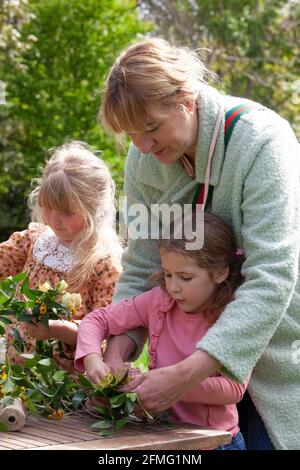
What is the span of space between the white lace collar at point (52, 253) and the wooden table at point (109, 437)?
1.01 m

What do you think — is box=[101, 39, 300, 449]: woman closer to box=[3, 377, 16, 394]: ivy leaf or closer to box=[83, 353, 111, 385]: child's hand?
box=[83, 353, 111, 385]: child's hand

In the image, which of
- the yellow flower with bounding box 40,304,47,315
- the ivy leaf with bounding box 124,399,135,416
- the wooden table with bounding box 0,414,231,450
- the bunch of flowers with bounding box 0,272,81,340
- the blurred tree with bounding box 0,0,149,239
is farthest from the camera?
the blurred tree with bounding box 0,0,149,239

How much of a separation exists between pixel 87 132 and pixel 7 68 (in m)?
1.21

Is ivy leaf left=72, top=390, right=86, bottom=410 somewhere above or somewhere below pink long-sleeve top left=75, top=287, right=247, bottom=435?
below

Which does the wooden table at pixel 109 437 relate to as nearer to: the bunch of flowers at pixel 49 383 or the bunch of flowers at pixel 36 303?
the bunch of flowers at pixel 49 383

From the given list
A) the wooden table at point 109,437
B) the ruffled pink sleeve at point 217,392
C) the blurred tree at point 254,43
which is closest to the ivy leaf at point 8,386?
the wooden table at point 109,437

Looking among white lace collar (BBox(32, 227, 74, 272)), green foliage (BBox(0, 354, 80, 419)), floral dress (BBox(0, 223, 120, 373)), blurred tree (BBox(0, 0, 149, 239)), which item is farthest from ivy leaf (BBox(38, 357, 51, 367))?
blurred tree (BBox(0, 0, 149, 239))

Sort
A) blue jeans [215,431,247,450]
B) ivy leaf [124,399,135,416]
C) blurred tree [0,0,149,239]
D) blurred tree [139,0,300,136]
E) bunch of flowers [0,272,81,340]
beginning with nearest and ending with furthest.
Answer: ivy leaf [124,399,135,416] → blue jeans [215,431,247,450] → bunch of flowers [0,272,81,340] → blurred tree [0,0,149,239] → blurred tree [139,0,300,136]

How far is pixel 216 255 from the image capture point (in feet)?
→ 9.59

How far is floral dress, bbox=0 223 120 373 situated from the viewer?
12.2 ft

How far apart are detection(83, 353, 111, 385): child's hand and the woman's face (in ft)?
2.03

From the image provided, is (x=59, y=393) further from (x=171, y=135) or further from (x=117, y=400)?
(x=171, y=135)

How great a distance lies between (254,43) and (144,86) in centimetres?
1042
